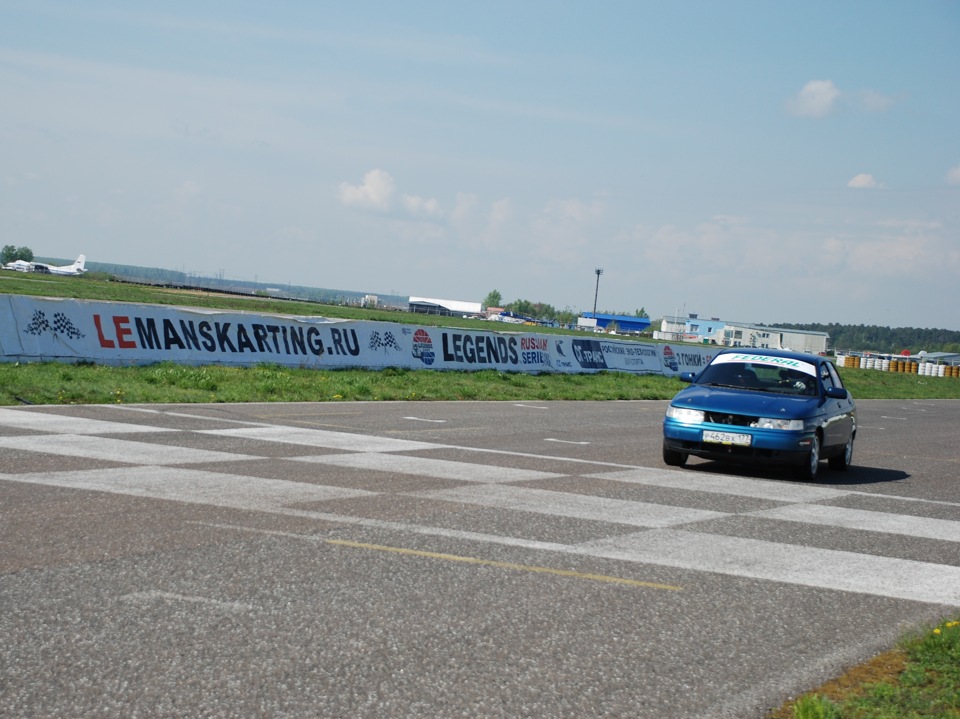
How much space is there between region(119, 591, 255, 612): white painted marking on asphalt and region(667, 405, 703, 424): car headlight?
809cm

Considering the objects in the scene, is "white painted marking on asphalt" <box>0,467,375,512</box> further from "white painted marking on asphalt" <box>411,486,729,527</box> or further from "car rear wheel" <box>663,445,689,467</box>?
"car rear wheel" <box>663,445,689,467</box>

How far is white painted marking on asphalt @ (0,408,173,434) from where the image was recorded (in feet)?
44.0

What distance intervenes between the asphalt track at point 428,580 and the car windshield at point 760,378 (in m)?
1.46

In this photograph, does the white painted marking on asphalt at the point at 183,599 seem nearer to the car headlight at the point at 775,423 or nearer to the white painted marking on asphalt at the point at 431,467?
the white painted marking on asphalt at the point at 431,467

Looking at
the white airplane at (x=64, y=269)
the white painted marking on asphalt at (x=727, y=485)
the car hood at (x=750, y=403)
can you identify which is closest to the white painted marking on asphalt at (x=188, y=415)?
the white painted marking on asphalt at (x=727, y=485)

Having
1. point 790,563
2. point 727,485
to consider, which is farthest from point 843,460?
point 790,563

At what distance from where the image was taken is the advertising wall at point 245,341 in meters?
21.5

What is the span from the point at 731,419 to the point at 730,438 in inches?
10.3

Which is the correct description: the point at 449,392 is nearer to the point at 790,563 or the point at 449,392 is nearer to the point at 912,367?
the point at 790,563

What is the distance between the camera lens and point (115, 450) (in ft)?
38.7

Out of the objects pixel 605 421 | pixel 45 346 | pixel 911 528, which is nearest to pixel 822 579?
pixel 911 528

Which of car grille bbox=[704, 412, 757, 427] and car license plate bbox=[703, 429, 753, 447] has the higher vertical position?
car grille bbox=[704, 412, 757, 427]

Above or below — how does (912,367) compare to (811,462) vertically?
below

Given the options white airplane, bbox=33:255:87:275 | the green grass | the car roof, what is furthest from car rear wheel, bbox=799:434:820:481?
white airplane, bbox=33:255:87:275
